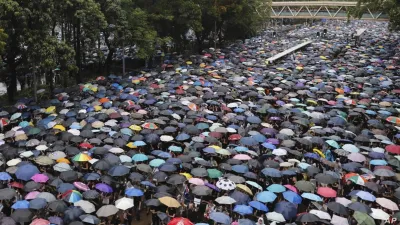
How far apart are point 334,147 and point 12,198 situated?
1126cm

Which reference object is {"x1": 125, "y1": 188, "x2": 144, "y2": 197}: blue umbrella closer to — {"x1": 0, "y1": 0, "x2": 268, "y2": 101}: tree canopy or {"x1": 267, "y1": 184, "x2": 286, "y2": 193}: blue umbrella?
{"x1": 267, "y1": 184, "x2": 286, "y2": 193}: blue umbrella

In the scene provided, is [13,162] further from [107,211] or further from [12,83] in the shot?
[12,83]

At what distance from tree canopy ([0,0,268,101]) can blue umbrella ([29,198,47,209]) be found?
863 centimetres

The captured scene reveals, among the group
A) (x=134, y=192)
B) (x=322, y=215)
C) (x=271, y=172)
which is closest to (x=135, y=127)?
(x=134, y=192)

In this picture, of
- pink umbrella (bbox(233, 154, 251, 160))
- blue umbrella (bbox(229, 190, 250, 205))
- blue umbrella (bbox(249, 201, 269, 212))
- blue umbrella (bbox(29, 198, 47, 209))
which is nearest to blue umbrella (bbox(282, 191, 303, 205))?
blue umbrella (bbox(249, 201, 269, 212))

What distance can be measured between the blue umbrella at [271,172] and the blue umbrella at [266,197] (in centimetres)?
123

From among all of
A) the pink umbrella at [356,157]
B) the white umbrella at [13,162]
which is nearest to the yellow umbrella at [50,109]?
the white umbrella at [13,162]

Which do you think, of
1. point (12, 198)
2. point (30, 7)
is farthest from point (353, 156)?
point (30, 7)

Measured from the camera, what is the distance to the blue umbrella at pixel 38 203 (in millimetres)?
10102

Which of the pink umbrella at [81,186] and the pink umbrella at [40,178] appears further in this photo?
the pink umbrella at [40,178]

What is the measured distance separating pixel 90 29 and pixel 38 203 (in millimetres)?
15416

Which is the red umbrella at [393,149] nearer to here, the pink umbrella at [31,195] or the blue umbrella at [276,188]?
the blue umbrella at [276,188]

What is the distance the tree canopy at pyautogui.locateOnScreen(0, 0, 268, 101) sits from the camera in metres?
18.8

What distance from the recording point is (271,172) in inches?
492
